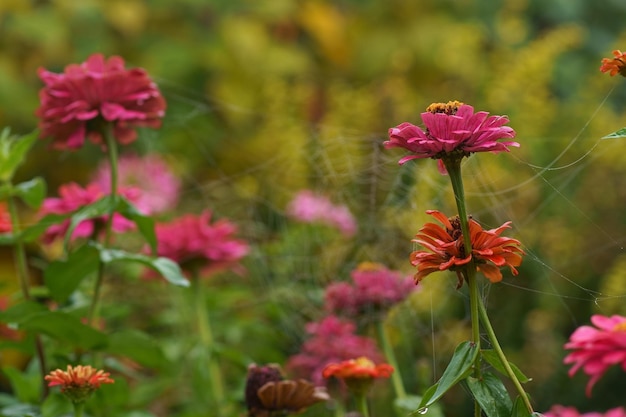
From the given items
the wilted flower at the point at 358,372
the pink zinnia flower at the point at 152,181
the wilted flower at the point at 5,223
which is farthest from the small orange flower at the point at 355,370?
the pink zinnia flower at the point at 152,181

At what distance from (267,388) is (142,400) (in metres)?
0.37

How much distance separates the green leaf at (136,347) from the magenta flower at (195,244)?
17cm

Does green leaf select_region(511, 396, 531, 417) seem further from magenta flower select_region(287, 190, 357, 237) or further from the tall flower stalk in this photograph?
magenta flower select_region(287, 190, 357, 237)

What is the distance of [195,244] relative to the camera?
96 cm

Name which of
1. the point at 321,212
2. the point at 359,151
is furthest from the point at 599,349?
the point at 359,151

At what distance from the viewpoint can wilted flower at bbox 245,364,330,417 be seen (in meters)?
0.66

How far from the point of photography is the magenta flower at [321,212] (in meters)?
1.27

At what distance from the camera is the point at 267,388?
0.65 metres

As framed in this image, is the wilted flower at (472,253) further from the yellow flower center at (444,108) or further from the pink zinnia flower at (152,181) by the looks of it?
the pink zinnia flower at (152,181)

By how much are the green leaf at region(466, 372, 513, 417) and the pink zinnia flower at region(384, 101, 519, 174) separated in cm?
13

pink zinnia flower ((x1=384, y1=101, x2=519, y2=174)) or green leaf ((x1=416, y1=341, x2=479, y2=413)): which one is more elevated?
pink zinnia flower ((x1=384, y1=101, x2=519, y2=174))

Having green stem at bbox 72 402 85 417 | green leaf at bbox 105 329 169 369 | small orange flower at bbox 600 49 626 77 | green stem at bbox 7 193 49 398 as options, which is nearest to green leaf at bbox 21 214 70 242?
green stem at bbox 7 193 49 398

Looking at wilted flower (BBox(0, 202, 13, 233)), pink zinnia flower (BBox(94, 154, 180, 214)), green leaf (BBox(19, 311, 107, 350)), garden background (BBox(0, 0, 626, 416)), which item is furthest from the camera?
pink zinnia flower (BBox(94, 154, 180, 214))

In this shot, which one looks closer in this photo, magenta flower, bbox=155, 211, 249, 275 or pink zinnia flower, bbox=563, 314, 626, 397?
pink zinnia flower, bbox=563, 314, 626, 397
